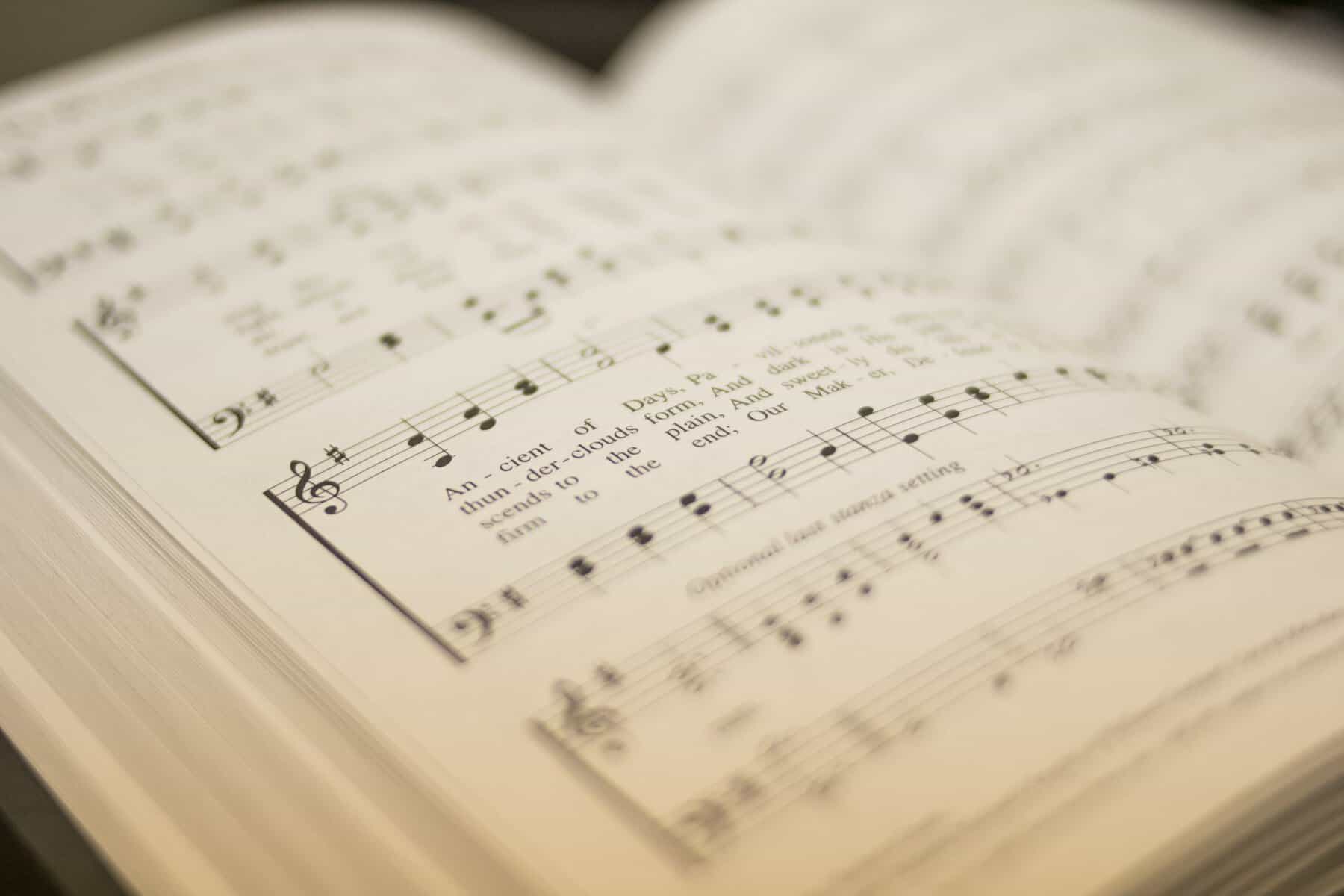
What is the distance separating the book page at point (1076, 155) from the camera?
0.56 meters

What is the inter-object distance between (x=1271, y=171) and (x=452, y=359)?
52cm

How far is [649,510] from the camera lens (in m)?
0.37

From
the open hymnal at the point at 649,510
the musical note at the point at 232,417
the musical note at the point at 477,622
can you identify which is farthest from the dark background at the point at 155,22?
the musical note at the point at 477,622

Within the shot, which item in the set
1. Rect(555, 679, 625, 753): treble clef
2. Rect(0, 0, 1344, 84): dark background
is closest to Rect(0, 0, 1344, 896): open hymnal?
Rect(555, 679, 625, 753): treble clef

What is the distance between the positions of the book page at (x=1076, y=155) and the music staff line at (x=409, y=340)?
0.20 m

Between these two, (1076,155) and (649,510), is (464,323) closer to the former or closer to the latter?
(649,510)

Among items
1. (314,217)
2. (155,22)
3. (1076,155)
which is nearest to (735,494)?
(314,217)

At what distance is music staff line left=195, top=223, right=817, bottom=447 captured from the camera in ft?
1.42

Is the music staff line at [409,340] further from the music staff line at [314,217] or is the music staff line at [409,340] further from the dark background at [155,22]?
the dark background at [155,22]

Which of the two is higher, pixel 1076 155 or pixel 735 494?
pixel 1076 155

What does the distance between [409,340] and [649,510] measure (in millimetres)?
168

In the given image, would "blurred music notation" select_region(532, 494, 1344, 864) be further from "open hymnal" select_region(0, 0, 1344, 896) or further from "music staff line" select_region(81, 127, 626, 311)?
"music staff line" select_region(81, 127, 626, 311)

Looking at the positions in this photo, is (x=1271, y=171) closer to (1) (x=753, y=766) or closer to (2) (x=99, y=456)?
(1) (x=753, y=766)

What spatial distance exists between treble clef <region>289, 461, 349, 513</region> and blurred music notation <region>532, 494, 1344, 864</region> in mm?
128
